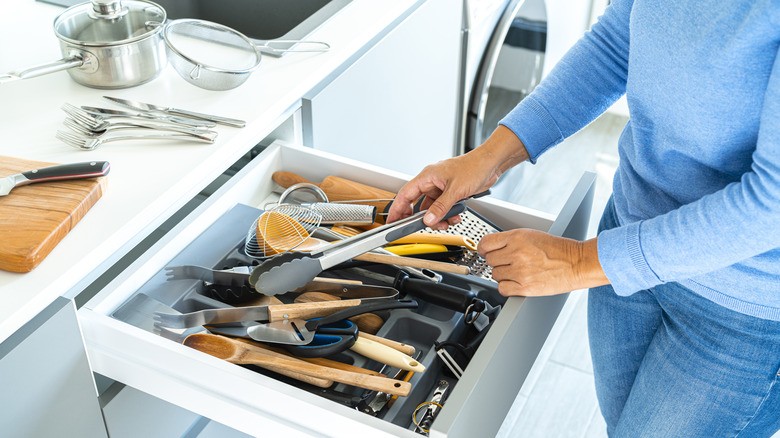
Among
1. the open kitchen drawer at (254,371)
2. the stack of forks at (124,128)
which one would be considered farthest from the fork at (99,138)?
the open kitchen drawer at (254,371)

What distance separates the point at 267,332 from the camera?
2.90 feet

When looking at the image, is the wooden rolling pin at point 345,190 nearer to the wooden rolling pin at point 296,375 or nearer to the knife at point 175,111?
the knife at point 175,111

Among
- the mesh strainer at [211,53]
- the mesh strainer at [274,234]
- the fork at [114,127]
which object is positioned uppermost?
the mesh strainer at [211,53]

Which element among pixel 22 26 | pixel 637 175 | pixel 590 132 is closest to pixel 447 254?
pixel 637 175

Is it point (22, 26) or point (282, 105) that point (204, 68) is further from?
point (22, 26)

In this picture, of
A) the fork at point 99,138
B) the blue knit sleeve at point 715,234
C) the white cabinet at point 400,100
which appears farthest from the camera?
the white cabinet at point 400,100

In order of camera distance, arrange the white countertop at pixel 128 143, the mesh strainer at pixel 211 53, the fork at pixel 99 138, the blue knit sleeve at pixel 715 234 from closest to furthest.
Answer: the blue knit sleeve at pixel 715 234 → the white countertop at pixel 128 143 → the fork at pixel 99 138 → the mesh strainer at pixel 211 53

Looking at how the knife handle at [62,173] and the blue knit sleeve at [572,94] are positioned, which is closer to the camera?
the knife handle at [62,173]

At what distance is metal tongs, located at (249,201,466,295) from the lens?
0.89 metres

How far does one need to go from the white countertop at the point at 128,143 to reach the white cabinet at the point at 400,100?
5 centimetres

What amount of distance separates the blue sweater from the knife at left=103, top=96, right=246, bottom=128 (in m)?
0.52

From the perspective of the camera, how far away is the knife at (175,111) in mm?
1024

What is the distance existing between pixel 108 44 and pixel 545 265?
661 mm

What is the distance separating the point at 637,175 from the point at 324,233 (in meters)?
0.42
